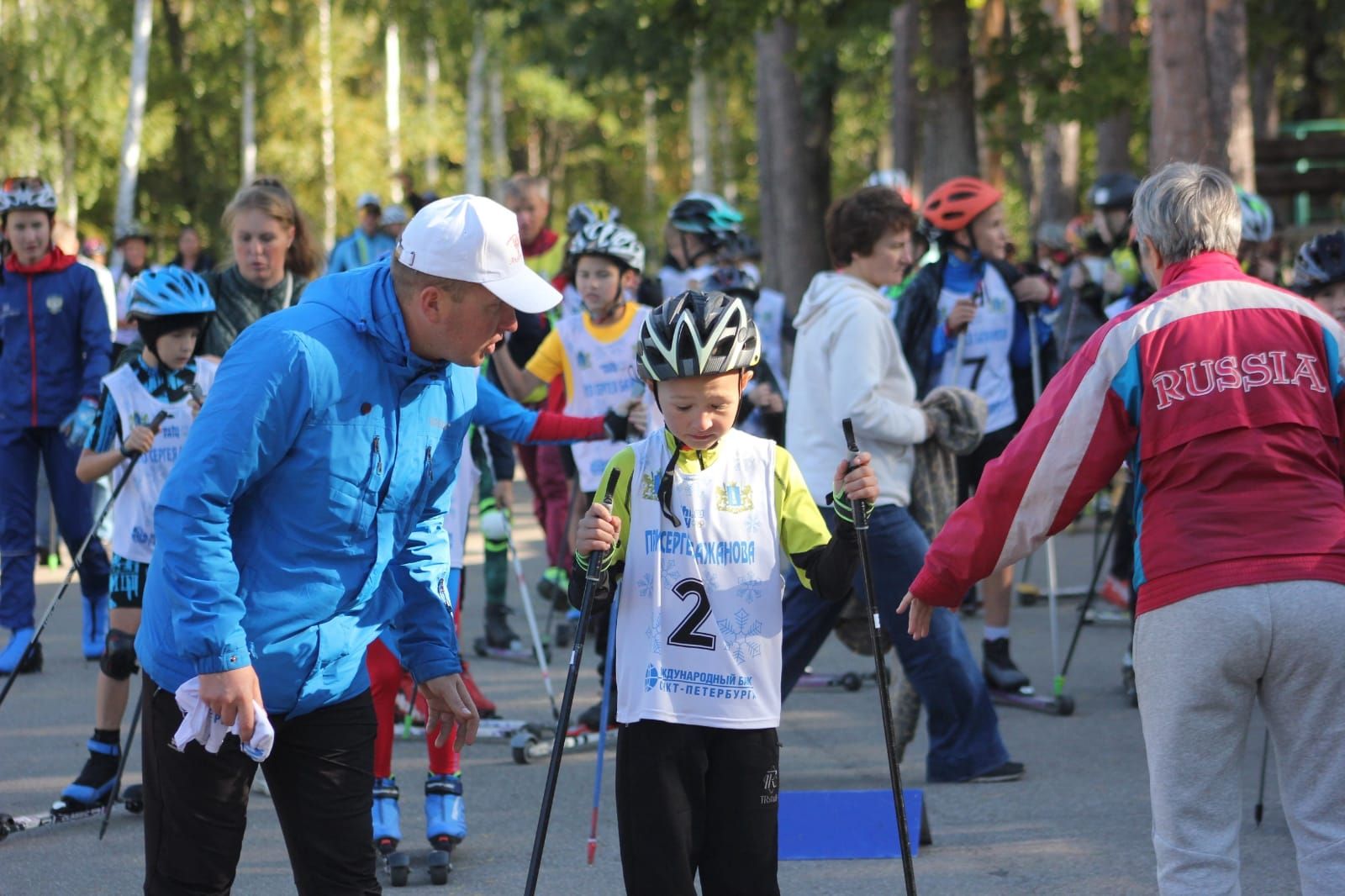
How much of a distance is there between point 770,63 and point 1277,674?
17599mm

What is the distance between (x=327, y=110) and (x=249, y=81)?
9.10 feet

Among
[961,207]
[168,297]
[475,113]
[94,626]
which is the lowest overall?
[94,626]

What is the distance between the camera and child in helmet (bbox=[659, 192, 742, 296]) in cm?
1043

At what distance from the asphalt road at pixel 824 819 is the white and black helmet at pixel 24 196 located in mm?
2463

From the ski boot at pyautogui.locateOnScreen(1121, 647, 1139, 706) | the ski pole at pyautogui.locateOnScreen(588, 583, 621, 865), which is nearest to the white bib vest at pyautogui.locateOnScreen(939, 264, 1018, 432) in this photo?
the ski boot at pyautogui.locateOnScreen(1121, 647, 1139, 706)

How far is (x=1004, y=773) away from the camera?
23.3 feet

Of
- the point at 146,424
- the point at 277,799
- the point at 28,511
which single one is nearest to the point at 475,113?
the point at 28,511

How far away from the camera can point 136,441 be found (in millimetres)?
6516

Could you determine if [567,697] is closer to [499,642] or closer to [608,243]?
[608,243]

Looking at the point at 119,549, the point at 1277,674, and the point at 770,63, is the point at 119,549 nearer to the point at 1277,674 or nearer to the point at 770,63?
the point at 1277,674

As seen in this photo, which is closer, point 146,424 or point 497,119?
point 146,424

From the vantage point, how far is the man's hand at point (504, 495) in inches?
366

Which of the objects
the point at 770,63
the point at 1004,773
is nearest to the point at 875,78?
the point at 770,63

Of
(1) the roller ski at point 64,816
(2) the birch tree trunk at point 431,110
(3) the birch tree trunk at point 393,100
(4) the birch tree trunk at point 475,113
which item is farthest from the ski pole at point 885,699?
(2) the birch tree trunk at point 431,110
